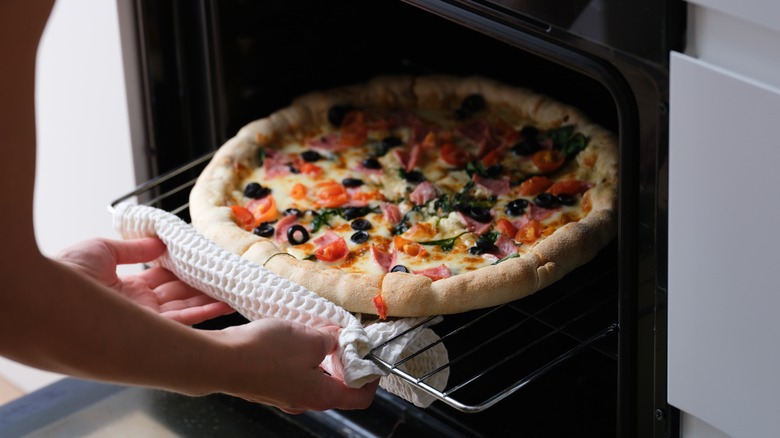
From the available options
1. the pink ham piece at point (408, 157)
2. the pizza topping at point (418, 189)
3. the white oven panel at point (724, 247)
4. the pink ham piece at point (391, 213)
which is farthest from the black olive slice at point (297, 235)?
the white oven panel at point (724, 247)

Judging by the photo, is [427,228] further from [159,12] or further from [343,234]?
[159,12]

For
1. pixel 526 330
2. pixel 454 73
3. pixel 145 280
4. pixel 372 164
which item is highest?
pixel 454 73

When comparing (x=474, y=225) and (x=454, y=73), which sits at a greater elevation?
(x=454, y=73)

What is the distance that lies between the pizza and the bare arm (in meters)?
0.19

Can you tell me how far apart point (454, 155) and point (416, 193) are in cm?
11

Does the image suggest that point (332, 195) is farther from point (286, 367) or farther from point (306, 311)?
point (286, 367)

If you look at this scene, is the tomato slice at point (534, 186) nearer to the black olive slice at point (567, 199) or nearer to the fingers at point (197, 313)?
the black olive slice at point (567, 199)

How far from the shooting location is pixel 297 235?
1443 millimetres

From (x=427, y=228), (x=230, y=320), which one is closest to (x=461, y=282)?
(x=427, y=228)

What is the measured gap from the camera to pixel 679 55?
92 cm

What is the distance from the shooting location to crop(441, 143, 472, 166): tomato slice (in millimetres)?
1606

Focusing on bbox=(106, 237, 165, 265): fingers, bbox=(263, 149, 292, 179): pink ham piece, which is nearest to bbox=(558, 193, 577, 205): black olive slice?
bbox=(263, 149, 292, 179): pink ham piece

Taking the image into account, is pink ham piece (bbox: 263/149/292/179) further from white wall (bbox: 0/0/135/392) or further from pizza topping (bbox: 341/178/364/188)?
white wall (bbox: 0/0/135/392)

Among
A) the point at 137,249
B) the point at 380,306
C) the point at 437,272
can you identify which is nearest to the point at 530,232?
the point at 437,272
